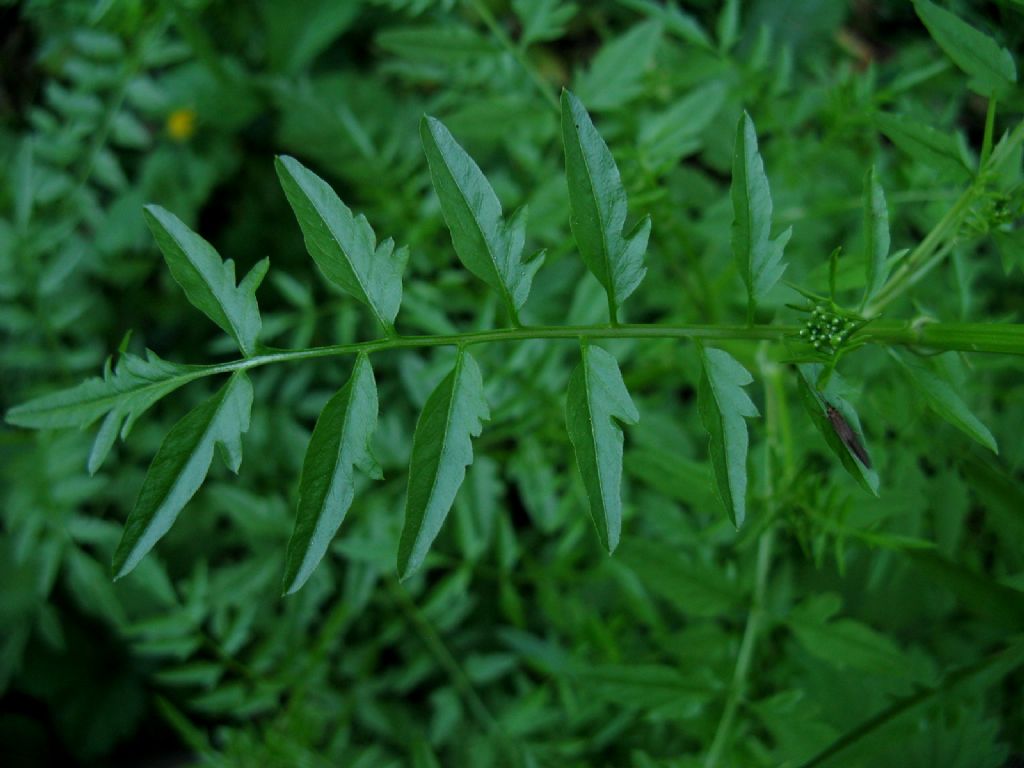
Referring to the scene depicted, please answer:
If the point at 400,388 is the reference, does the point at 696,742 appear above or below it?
below

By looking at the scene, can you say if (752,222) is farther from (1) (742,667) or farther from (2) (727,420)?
(1) (742,667)

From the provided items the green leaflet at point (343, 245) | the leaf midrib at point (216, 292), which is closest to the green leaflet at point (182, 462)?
the leaf midrib at point (216, 292)

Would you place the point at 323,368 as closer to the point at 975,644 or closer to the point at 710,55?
the point at 710,55

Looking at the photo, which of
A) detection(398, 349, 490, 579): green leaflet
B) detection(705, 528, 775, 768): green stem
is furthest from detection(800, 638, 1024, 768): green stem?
detection(398, 349, 490, 579): green leaflet

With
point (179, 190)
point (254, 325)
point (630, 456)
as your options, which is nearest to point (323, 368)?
point (179, 190)

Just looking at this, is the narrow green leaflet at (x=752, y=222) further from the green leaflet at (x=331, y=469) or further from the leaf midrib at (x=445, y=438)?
the green leaflet at (x=331, y=469)

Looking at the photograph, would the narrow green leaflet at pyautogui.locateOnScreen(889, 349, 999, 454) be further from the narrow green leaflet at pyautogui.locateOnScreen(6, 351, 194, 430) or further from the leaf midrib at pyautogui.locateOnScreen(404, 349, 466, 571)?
the narrow green leaflet at pyautogui.locateOnScreen(6, 351, 194, 430)

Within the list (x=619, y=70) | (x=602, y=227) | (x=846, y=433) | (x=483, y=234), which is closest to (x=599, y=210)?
(x=602, y=227)
